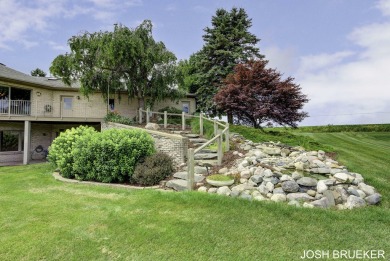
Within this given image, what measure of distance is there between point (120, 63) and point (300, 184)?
1237 cm

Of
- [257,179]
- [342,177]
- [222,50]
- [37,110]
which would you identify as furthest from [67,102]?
[342,177]

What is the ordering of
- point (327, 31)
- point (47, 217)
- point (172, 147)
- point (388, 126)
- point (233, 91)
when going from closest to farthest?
point (47, 217) < point (172, 147) < point (327, 31) < point (233, 91) < point (388, 126)

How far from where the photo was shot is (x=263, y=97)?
1384 centimetres

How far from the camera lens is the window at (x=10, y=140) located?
51.7 ft

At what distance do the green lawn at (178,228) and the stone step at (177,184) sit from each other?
2.29 ft

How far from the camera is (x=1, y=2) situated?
1022 centimetres

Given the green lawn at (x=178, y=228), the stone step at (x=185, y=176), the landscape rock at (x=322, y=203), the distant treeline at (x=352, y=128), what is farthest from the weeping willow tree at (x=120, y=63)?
the distant treeline at (x=352, y=128)

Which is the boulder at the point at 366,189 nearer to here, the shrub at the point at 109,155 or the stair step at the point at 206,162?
the stair step at the point at 206,162

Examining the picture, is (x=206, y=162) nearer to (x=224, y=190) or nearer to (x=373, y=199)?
(x=224, y=190)

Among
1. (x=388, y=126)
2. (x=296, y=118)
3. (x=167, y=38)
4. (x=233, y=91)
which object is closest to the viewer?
(x=296, y=118)

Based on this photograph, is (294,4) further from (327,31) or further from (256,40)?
(256,40)

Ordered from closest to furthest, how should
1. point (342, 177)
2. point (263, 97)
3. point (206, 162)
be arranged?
point (342, 177) → point (206, 162) → point (263, 97)

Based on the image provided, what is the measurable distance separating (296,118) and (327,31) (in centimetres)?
464

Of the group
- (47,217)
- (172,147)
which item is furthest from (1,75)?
(47,217)
